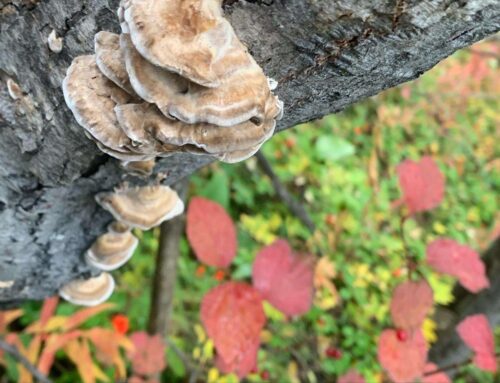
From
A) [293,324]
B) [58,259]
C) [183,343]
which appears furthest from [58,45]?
[293,324]

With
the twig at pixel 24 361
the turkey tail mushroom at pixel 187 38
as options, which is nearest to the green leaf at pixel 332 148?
the twig at pixel 24 361

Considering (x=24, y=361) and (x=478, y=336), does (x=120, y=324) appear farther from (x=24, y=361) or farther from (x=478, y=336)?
(x=478, y=336)

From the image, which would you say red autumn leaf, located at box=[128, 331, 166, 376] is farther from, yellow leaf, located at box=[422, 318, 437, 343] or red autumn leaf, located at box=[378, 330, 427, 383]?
yellow leaf, located at box=[422, 318, 437, 343]

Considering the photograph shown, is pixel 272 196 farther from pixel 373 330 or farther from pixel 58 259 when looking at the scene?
pixel 58 259

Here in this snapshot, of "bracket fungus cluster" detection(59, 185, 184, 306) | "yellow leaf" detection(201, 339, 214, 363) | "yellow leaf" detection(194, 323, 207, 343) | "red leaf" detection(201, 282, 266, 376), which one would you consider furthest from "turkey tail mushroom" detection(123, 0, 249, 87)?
"yellow leaf" detection(194, 323, 207, 343)

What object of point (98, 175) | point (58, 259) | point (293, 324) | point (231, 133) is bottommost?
point (293, 324)

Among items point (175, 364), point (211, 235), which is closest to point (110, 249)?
point (211, 235)
